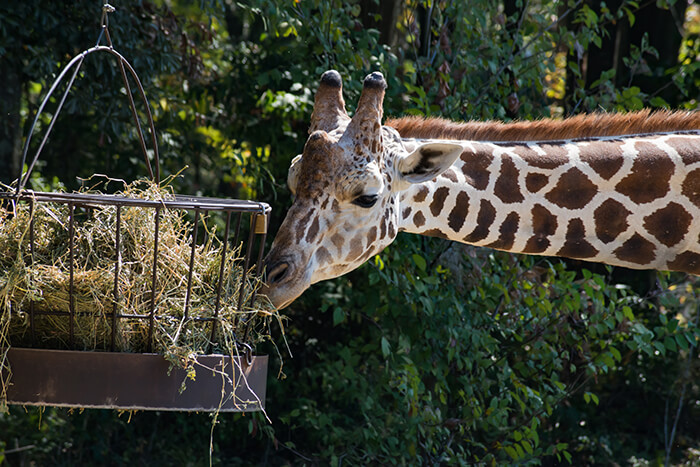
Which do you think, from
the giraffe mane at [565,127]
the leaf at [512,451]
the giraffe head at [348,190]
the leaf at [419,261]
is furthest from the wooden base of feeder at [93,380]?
the leaf at [512,451]

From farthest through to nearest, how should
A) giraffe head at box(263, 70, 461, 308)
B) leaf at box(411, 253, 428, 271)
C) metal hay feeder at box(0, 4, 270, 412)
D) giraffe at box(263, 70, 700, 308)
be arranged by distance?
leaf at box(411, 253, 428, 271) < giraffe at box(263, 70, 700, 308) < giraffe head at box(263, 70, 461, 308) < metal hay feeder at box(0, 4, 270, 412)

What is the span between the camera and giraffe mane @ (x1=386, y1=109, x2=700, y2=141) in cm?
360

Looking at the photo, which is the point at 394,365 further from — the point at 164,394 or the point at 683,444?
the point at 683,444

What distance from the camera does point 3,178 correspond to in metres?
5.31

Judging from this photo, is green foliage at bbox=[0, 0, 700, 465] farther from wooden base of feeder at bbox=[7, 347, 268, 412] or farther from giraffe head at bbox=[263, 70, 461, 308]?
wooden base of feeder at bbox=[7, 347, 268, 412]

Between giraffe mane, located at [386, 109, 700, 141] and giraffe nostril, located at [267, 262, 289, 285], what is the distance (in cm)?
97

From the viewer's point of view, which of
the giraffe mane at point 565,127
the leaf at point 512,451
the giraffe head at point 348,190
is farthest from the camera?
the leaf at point 512,451

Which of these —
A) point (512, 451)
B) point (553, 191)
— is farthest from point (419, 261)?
point (512, 451)

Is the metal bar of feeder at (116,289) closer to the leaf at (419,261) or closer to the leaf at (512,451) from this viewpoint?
the leaf at (419,261)

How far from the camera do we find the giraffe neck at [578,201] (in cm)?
342

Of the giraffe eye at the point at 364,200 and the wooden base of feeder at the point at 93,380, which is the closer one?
the wooden base of feeder at the point at 93,380

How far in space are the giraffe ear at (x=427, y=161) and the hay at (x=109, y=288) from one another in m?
0.89

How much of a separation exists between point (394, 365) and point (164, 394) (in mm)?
2419

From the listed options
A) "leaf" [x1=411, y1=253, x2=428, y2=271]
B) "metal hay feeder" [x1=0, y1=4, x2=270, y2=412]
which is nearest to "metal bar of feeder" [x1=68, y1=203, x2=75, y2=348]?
"metal hay feeder" [x1=0, y1=4, x2=270, y2=412]
